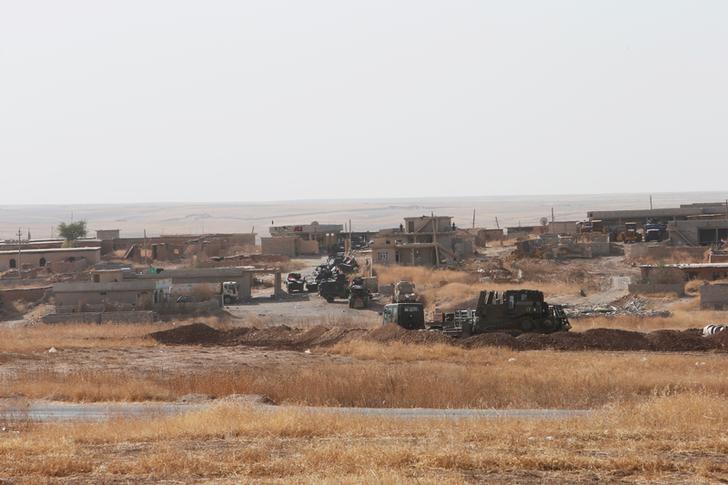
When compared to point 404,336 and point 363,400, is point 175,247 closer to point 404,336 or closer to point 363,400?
point 404,336

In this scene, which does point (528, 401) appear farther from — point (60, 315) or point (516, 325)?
point (60, 315)

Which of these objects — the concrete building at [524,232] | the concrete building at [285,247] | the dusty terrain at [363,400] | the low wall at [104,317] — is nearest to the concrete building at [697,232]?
the concrete building at [524,232]

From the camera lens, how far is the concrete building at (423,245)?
73875mm

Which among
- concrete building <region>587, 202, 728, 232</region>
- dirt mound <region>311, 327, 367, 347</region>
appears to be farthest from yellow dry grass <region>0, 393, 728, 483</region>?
concrete building <region>587, 202, 728, 232</region>

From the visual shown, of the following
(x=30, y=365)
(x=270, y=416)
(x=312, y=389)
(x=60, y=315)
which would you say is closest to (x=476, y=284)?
(x=60, y=315)

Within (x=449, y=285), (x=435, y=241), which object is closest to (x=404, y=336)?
(x=449, y=285)

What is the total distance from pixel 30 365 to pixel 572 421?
21.2 m

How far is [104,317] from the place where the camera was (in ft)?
164

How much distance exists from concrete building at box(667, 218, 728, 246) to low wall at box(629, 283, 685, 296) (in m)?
26.0

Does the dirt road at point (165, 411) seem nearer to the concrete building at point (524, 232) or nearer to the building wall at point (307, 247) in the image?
the building wall at point (307, 247)

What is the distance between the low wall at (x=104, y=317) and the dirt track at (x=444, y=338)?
7.03m

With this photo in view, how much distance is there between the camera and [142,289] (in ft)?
175

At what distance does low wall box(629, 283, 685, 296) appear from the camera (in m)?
53.0

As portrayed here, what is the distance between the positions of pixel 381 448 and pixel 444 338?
946 inches
